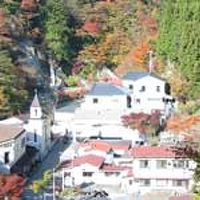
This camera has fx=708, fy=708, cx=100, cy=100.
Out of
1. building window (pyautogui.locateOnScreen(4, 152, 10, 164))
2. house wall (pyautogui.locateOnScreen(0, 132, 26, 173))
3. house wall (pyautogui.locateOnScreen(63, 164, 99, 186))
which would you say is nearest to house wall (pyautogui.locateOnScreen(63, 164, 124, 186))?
house wall (pyautogui.locateOnScreen(63, 164, 99, 186))

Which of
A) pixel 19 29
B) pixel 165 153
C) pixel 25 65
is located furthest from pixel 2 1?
pixel 165 153

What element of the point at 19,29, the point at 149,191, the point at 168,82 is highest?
the point at 19,29

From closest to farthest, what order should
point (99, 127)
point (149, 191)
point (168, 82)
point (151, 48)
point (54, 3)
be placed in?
point (149, 191), point (99, 127), point (168, 82), point (151, 48), point (54, 3)

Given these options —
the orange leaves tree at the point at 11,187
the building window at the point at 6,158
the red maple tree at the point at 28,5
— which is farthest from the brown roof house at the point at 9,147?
the red maple tree at the point at 28,5

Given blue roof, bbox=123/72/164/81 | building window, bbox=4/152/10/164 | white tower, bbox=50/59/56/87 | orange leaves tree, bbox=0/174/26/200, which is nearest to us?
orange leaves tree, bbox=0/174/26/200

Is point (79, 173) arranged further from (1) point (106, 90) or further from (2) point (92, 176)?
(1) point (106, 90)

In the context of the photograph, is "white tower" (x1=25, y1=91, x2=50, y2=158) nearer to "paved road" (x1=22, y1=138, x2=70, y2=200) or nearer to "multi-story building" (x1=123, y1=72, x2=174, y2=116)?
"paved road" (x1=22, y1=138, x2=70, y2=200)

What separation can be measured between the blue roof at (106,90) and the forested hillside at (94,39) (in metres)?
1.94

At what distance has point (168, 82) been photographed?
26.5 metres

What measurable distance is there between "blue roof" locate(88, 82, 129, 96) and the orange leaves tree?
980 cm

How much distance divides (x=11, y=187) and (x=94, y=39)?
15.4 meters

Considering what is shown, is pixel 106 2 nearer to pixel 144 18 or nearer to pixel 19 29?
pixel 144 18

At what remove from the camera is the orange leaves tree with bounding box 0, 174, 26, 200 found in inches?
629

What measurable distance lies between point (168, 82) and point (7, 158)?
8.65 meters
